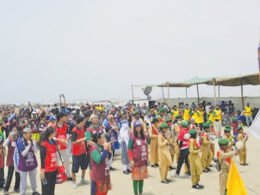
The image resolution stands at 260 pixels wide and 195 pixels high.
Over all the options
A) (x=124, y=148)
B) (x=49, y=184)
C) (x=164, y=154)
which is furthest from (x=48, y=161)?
(x=124, y=148)

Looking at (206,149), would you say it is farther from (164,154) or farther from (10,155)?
(10,155)

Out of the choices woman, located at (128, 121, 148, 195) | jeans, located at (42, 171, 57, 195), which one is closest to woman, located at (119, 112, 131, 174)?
woman, located at (128, 121, 148, 195)

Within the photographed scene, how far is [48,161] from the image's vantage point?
252 inches

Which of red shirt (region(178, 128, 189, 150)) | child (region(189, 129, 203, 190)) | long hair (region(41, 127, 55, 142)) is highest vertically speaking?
long hair (region(41, 127, 55, 142))

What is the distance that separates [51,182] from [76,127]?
6.70ft

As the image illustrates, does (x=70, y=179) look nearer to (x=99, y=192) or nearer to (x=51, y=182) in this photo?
(x=51, y=182)

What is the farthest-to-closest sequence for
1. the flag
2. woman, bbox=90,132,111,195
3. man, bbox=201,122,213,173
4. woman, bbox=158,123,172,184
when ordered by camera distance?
man, bbox=201,122,213,173 → woman, bbox=158,123,172,184 → woman, bbox=90,132,111,195 → the flag

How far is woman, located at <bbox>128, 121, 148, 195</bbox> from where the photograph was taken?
7051mm

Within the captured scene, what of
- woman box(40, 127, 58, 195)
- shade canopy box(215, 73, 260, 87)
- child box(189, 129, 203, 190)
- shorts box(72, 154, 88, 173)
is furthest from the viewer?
shade canopy box(215, 73, 260, 87)

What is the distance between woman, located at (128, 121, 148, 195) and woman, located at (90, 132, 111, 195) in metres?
1.23

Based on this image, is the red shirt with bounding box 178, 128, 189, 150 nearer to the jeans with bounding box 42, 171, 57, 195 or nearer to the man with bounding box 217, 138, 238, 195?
the man with bounding box 217, 138, 238, 195

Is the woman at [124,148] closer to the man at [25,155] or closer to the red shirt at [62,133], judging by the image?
the red shirt at [62,133]

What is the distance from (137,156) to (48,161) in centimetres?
171

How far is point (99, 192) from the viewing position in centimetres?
580
